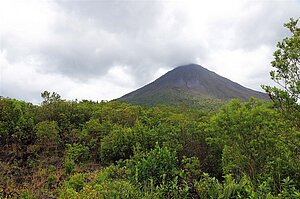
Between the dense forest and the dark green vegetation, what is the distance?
38379mm

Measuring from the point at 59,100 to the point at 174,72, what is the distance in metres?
73.5

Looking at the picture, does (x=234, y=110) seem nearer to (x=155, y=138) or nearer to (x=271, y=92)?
(x=271, y=92)

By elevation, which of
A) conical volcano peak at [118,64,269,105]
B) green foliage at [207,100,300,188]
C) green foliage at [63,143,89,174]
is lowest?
green foliage at [63,143,89,174]

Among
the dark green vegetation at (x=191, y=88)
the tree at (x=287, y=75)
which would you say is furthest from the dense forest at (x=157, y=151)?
the dark green vegetation at (x=191, y=88)

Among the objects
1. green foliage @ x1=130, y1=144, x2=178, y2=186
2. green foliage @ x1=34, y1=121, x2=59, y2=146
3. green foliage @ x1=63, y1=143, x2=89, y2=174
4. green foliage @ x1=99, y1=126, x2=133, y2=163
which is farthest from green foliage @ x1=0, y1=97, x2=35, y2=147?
green foliage @ x1=130, y1=144, x2=178, y2=186

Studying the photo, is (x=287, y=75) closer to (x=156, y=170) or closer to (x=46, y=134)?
(x=156, y=170)

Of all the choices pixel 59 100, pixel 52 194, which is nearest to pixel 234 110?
pixel 52 194

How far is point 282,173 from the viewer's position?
5180mm

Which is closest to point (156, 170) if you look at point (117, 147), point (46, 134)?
point (117, 147)

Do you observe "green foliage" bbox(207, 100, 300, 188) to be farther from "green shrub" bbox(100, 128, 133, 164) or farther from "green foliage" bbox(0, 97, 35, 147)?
"green foliage" bbox(0, 97, 35, 147)

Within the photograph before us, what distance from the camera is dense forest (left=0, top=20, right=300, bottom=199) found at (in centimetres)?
448

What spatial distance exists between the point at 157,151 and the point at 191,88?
63.8 meters

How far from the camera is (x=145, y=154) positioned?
27.8ft

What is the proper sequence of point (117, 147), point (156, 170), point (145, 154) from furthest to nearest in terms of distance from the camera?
point (117, 147) → point (145, 154) → point (156, 170)
